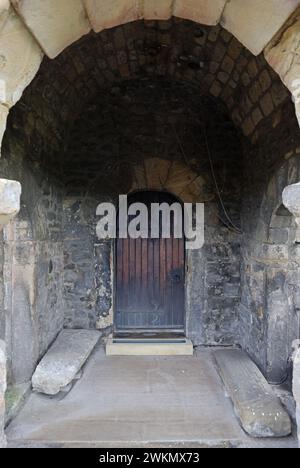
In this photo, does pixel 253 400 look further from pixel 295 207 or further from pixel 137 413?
pixel 295 207

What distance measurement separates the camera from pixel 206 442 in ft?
8.18

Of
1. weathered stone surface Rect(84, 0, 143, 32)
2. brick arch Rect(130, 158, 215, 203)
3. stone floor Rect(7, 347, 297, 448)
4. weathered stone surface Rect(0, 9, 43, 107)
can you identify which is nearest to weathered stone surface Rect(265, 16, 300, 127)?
weathered stone surface Rect(84, 0, 143, 32)

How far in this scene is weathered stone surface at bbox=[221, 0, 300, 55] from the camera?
154 centimetres

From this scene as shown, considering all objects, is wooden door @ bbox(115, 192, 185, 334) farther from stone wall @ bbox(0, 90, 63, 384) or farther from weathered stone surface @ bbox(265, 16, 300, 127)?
weathered stone surface @ bbox(265, 16, 300, 127)

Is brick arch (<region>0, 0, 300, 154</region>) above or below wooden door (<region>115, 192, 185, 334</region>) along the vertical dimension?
above

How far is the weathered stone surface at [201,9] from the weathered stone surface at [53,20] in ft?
1.59

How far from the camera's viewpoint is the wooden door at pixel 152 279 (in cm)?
468

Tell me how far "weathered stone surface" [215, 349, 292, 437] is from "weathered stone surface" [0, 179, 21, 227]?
235 centimetres

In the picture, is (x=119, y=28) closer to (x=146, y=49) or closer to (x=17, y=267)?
(x=146, y=49)

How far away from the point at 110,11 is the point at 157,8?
26 centimetres

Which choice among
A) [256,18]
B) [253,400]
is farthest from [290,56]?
[253,400]

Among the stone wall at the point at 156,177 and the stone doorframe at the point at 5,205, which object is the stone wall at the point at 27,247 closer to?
the stone wall at the point at 156,177

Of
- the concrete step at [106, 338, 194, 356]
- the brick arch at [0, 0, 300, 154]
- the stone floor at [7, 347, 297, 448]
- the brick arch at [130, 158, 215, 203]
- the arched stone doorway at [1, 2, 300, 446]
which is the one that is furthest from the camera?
the brick arch at [130, 158, 215, 203]

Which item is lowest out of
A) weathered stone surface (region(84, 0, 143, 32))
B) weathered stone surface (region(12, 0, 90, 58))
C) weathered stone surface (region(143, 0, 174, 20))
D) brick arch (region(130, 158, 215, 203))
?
brick arch (region(130, 158, 215, 203))
